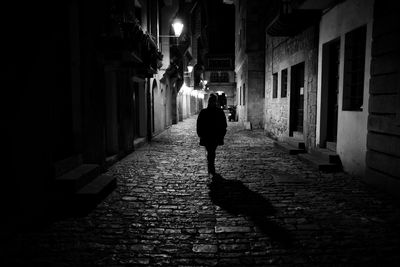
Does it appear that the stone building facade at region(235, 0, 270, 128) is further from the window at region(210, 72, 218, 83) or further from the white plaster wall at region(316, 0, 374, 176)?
the window at region(210, 72, 218, 83)

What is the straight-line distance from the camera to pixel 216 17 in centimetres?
5100

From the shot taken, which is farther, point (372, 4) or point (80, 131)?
point (80, 131)

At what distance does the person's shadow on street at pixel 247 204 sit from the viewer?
4254mm

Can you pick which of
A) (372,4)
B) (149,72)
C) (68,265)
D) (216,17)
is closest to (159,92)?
(149,72)

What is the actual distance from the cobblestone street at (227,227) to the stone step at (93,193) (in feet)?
0.52

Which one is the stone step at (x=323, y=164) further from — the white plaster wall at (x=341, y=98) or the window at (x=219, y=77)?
the window at (x=219, y=77)

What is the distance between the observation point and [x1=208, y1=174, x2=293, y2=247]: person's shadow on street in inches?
167

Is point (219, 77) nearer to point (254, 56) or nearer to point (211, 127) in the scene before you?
point (254, 56)

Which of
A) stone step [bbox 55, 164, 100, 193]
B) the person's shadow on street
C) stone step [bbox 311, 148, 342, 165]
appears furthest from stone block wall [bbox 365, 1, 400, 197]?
stone step [bbox 55, 164, 100, 193]

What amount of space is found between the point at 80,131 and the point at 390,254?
5.93 metres

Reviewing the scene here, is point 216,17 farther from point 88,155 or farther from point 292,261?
point 292,261

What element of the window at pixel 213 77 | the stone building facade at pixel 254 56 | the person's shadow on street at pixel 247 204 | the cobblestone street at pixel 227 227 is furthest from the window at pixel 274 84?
the window at pixel 213 77

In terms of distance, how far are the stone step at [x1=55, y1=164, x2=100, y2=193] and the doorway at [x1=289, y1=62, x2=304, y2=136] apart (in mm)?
8145

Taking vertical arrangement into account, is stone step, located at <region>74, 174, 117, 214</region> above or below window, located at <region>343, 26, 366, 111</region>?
below
